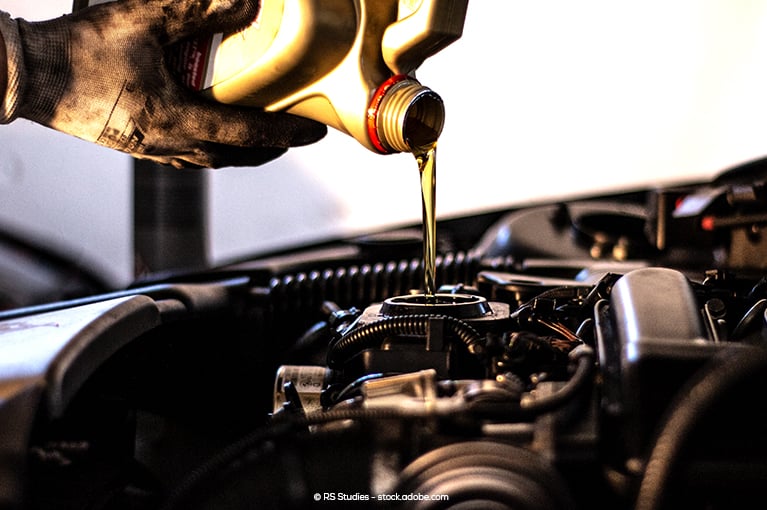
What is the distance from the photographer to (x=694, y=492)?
444mm

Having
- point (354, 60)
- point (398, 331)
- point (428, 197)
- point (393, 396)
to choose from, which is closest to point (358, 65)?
point (354, 60)

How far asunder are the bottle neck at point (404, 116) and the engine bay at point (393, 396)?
0.16m

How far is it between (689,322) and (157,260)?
156 centimetres

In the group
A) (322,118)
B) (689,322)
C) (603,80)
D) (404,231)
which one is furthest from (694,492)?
(603,80)

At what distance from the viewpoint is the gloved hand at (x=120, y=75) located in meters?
0.84

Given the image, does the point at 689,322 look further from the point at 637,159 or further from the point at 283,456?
the point at 637,159

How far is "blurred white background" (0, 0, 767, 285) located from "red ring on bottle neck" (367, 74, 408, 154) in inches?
88.2

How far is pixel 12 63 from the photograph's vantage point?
0.81 m

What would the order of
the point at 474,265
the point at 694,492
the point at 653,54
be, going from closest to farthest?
the point at 694,492 → the point at 474,265 → the point at 653,54

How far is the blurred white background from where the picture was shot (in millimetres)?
3016

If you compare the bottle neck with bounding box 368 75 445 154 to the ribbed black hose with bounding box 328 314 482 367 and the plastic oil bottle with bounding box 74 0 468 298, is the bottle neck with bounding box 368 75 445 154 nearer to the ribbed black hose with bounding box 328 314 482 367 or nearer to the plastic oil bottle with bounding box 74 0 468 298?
the plastic oil bottle with bounding box 74 0 468 298

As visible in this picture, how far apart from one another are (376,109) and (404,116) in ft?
0.14

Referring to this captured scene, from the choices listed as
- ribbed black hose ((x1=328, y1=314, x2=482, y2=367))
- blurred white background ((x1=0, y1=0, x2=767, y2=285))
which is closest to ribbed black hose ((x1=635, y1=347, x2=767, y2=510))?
ribbed black hose ((x1=328, y1=314, x2=482, y2=367))

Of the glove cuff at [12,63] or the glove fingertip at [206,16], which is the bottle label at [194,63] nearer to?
the glove fingertip at [206,16]
